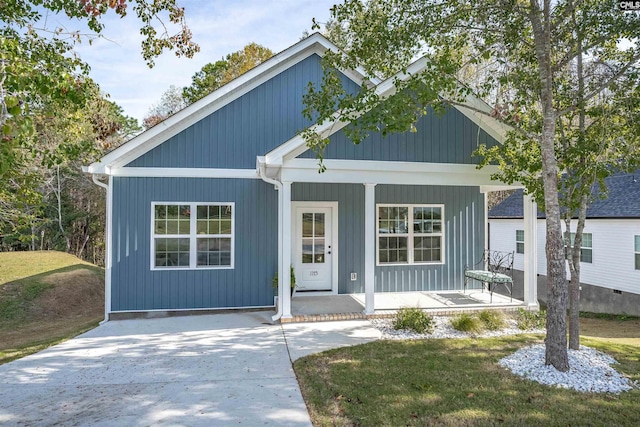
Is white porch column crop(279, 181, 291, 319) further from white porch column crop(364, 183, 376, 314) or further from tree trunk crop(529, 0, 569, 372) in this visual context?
tree trunk crop(529, 0, 569, 372)

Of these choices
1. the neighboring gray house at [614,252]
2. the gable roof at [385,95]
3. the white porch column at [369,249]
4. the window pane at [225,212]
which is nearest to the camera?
the gable roof at [385,95]

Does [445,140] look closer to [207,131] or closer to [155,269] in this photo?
[207,131]

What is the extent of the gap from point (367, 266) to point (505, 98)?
4.00 metres

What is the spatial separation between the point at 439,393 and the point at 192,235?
6.00m

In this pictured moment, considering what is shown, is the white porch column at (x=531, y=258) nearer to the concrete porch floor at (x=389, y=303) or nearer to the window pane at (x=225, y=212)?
the concrete porch floor at (x=389, y=303)

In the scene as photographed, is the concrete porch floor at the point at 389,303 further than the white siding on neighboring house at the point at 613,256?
No

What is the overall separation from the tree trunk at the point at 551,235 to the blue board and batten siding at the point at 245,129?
515 cm

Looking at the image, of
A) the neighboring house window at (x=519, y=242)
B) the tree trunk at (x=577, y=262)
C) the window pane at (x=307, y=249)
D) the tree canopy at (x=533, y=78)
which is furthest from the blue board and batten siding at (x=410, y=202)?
the neighboring house window at (x=519, y=242)

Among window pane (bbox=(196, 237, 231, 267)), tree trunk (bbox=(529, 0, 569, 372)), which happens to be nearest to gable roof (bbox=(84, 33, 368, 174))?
window pane (bbox=(196, 237, 231, 267))

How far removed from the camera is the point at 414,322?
23.3ft

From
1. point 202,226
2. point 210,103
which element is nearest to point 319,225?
point 202,226

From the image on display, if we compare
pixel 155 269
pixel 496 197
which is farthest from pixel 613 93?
pixel 496 197

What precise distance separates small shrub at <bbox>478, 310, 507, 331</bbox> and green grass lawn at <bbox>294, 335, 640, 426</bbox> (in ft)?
3.86

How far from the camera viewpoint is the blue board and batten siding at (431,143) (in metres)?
8.11
